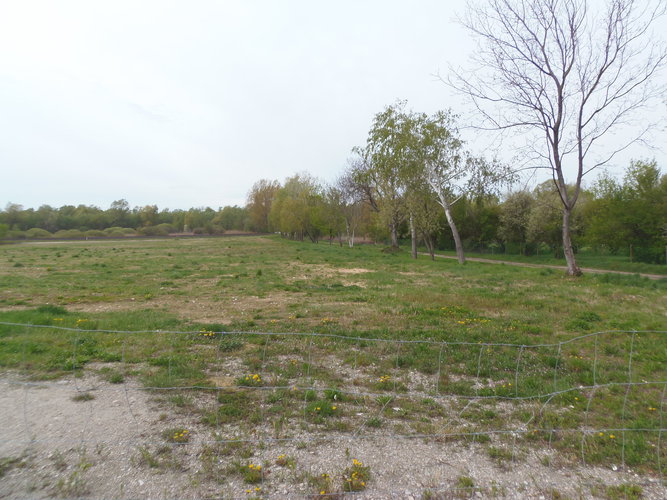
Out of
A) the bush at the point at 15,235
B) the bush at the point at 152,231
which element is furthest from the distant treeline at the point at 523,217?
the bush at the point at 15,235

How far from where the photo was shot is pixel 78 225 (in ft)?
335

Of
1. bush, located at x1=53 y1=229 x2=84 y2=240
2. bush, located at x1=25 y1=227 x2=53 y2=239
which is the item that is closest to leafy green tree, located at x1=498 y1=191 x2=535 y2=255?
bush, located at x1=53 y1=229 x2=84 y2=240

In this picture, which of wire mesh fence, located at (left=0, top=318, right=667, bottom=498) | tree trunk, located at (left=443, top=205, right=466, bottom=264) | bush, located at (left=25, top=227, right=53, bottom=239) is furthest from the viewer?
bush, located at (left=25, top=227, right=53, bottom=239)

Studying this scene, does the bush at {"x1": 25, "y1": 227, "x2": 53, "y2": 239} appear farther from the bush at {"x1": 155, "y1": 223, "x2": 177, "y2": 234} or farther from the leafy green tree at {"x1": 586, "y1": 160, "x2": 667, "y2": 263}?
the leafy green tree at {"x1": 586, "y1": 160, "x2": 667, "y2": 263}

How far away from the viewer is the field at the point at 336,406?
3.57 m

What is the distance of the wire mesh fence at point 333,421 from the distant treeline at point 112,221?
308 feet

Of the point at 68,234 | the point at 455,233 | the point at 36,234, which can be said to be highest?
the point at 455,233

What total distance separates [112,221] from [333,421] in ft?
411

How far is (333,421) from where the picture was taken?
458cm

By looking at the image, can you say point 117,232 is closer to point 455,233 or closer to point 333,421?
point 455,233

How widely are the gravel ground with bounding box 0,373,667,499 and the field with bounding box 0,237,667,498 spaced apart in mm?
18

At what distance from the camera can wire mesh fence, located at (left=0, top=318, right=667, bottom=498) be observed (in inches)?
139

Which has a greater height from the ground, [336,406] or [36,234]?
[36,234]

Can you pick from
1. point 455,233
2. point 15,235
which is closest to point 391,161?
point 455,233
